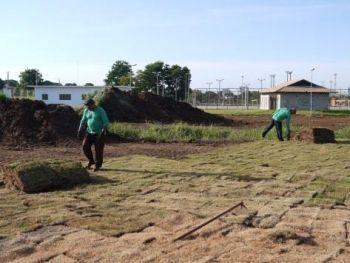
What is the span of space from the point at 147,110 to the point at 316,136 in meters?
19.4

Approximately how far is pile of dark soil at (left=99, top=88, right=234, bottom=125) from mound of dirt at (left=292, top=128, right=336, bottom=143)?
47.3 feet

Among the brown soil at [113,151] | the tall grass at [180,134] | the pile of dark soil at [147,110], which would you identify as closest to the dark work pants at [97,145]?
the brown soil at [113,151]

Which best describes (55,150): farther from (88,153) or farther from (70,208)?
(70,208)

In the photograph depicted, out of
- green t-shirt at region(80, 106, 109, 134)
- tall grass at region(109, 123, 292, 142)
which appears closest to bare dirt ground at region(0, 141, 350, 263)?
green t-shirt at region(80, 106, 109, 134)

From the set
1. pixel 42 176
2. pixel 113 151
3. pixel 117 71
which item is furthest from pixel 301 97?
pixel 42 176

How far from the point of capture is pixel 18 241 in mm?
5797

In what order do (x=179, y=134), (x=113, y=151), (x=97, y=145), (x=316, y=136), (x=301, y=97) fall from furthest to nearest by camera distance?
(x=301, y=97) < (x=179, y=134) < (x=316, y=136) < (x=113, y=151) < (x=97, y=145)

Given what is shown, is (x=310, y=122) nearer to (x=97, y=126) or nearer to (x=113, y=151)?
(x=113, y=151)

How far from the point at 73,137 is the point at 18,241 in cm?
1336

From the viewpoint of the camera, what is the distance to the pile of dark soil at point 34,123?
18641mm

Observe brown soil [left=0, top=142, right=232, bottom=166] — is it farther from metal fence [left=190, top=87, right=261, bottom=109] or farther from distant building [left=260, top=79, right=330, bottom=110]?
metal fence [left=190, top=87, right=261, bottom=109]

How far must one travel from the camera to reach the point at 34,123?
19797 millimetres

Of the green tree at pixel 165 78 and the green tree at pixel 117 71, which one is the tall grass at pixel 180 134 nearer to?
the green tree at pixel 165 78

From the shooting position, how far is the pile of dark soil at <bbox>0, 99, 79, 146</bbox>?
18.6 meters
